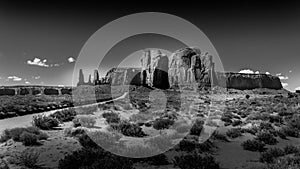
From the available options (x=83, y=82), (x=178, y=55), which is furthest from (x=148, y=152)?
(x=178, y=55)

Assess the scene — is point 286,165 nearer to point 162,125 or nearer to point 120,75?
point 162,125

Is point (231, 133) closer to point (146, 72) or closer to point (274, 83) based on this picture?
point (146, 72)

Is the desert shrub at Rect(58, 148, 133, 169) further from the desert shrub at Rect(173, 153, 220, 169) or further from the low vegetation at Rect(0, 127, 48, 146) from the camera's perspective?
the low vegetation at Rect(0, 127, 48, 146)

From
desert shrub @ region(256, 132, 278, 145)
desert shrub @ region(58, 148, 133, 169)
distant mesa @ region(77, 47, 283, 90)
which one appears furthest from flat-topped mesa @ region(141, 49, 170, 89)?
desert shrub @ region(58, 148, 133, 169)

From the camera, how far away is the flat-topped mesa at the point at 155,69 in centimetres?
11712

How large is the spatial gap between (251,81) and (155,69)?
8495 centimetres

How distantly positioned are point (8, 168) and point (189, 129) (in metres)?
9.86

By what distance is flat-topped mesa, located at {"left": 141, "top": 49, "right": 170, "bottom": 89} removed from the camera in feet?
384

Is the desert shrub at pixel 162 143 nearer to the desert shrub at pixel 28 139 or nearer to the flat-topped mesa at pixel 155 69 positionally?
the desert shrub at pixel 28 139

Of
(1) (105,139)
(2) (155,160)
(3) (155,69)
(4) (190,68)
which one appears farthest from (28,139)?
(4) (190,68)

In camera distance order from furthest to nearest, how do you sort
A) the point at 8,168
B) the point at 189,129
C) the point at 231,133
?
the point at 189,129 → the point at 231,133 → the point at 8,168

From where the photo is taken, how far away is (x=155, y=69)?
395 ft

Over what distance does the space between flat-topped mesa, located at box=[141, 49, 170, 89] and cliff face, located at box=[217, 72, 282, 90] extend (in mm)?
42724

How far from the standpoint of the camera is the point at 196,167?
296 inches
